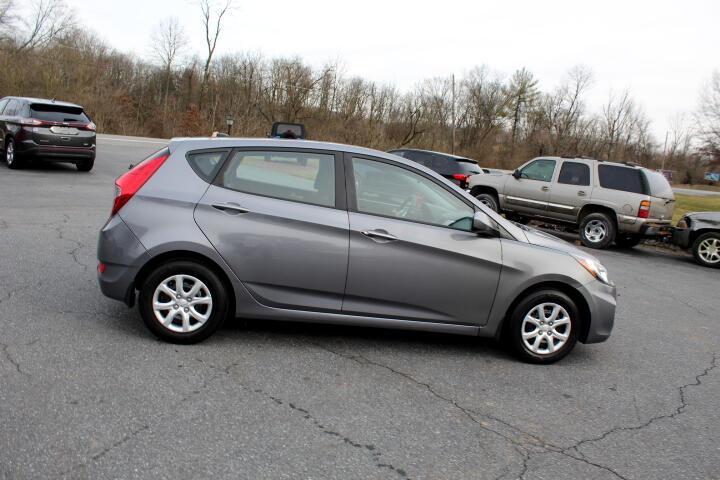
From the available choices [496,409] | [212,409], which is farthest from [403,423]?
[212,409]

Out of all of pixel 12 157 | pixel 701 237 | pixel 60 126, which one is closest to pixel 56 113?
pixel 60 126

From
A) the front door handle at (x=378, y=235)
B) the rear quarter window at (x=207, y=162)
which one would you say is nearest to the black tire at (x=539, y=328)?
the front door handle at (x=378, y=235)

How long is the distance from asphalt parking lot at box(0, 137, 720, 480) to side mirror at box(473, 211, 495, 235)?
3.41ft

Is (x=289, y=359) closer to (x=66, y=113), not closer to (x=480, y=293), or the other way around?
(x=480, y=293)

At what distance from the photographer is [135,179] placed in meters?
4.65

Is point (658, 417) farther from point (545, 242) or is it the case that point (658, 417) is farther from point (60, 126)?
point (60, 126)

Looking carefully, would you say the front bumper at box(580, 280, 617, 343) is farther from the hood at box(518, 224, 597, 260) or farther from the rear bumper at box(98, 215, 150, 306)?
the rear bumper at box(98, 215, 150, 306)

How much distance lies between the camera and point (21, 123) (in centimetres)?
1396

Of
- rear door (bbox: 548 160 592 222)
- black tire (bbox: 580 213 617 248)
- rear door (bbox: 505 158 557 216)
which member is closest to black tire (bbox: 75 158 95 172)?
rear door (bbox: 505 158 557 216)

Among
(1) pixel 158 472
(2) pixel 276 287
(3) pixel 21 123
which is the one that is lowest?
(1) pixel 158 472

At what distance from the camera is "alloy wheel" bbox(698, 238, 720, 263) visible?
1198cm

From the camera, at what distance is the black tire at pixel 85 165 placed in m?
15.5

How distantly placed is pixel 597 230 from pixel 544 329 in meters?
9.14

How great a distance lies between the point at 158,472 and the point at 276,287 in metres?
1.89
